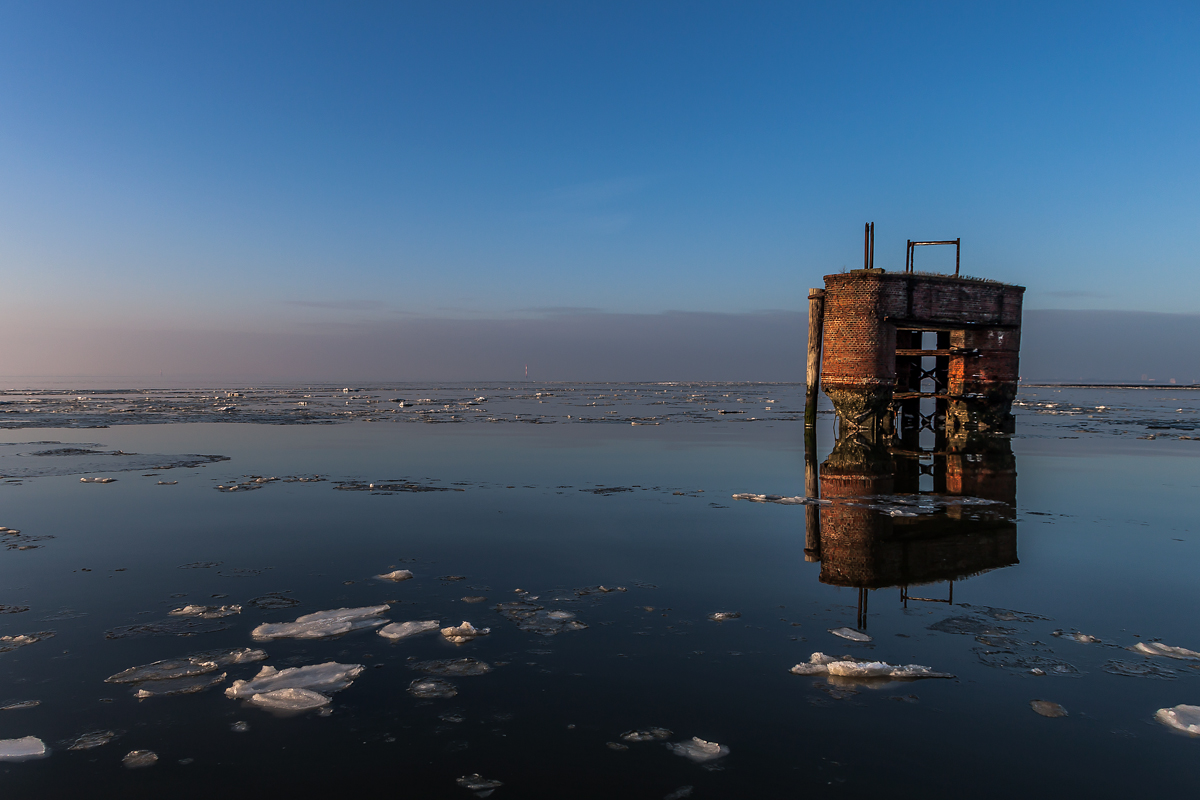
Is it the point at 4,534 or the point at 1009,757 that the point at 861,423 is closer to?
the point at 1009,757

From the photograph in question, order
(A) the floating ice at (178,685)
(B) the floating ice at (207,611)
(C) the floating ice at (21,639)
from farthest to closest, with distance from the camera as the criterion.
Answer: (B) the floating ice at (207,611)
(C) the floating ice at (21,639)
(A) the floating ice at (178,685)

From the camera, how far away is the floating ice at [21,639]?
4.38 metres

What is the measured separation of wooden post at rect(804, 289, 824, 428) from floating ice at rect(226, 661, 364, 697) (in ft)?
59.6

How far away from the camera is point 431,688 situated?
383cm

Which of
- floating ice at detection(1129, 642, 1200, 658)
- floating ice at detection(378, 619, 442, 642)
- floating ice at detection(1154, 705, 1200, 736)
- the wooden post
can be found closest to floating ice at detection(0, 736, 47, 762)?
floating ice at detection(378, 619, 442, 642)

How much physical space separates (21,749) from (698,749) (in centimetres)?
323

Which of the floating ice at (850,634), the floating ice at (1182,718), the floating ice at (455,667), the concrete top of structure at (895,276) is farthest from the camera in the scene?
the concrete top of structure at (895,276)

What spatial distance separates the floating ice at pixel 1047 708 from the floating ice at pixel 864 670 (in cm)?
44

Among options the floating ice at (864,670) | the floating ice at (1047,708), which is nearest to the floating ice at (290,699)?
the floating ice at (864,670)

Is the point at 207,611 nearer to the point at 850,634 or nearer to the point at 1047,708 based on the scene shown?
the point at 850,634

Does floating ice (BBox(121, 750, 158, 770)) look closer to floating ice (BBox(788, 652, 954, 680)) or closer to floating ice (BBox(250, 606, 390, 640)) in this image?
floating ice (BBox(250, 606, 390, 640))

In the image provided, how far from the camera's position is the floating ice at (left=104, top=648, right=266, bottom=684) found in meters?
3.93

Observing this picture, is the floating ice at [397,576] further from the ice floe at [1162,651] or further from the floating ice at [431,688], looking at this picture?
the ice floe at [1162,651]

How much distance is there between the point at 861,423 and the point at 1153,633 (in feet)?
46.7
